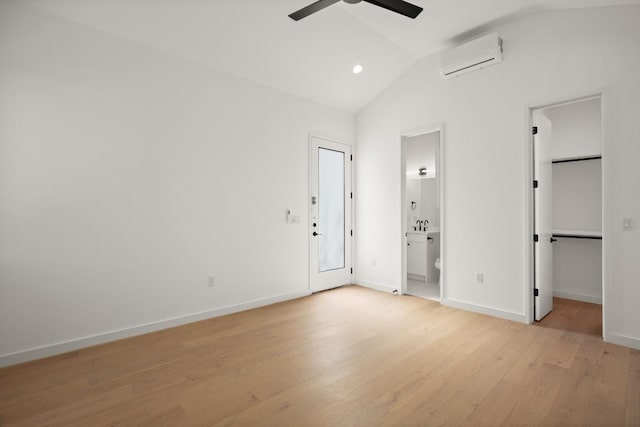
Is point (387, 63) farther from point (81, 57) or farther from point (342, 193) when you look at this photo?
point (81, 57)

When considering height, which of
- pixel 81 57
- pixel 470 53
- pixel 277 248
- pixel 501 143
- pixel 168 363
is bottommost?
pixel 168 363

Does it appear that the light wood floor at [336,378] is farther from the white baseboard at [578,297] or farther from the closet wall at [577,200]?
the closet wall at [577,200]

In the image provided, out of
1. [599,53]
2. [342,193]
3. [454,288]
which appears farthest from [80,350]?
[599,53]

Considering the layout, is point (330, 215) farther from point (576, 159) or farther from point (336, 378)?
point (576, 159)

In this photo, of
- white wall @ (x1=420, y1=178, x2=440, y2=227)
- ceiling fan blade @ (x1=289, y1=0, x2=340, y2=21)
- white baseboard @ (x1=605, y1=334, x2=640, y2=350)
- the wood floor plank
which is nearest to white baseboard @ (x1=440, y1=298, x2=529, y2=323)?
white baseboard @ (x1=605, y1=334, x2=640, y2=350)

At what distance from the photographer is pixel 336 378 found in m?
2.46

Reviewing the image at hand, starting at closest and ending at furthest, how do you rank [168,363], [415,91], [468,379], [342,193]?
[468,379] < [168,363] < [415,91] < [342,193]

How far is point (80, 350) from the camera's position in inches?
118

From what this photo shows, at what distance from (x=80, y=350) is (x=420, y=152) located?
19.8ft

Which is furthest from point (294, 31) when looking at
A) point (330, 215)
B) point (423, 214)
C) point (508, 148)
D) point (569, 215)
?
point (569, 215)

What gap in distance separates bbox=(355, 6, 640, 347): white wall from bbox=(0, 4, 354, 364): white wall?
172cm

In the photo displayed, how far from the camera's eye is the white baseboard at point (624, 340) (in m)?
2.94

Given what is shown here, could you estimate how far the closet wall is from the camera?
434 centimetres

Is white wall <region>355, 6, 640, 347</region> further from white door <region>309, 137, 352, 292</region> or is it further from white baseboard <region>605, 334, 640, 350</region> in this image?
white door <region>309, 137, 352, 292</region>
